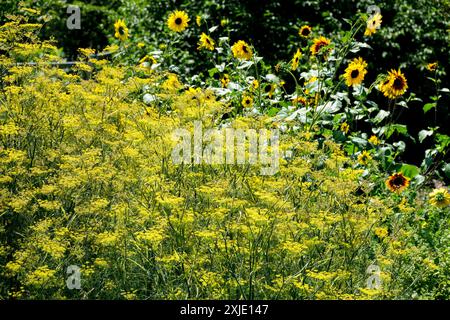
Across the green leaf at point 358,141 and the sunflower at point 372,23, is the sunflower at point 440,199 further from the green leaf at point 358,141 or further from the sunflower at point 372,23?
the sunflower at point 372,23

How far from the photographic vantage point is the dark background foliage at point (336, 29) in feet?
25.9

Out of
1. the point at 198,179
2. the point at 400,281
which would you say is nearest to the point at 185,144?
the point at 198,179

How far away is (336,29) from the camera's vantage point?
8062 mm

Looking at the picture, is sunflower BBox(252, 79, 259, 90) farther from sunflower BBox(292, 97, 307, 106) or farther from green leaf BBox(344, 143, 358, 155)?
green leaf BBox(344, 143, 358, 155)

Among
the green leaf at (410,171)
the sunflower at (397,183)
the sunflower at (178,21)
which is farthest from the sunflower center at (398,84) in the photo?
the sunflower at (178,21)

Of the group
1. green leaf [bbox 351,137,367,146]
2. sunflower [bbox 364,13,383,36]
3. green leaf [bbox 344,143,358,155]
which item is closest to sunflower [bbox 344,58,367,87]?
sunflower [bbox 364,13,383,36]

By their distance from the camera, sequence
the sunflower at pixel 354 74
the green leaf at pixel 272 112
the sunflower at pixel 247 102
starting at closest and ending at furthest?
1. the sunflower at pixel 354 74
2. the sunflower at pixel 247 102
3. the green leaf at pixel 272 112

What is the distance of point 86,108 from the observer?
15.0 ft

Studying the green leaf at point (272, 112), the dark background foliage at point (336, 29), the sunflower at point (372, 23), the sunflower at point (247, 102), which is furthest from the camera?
the dark background foliage at point (336, 29)

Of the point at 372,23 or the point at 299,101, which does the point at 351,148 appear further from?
the point at 372,23

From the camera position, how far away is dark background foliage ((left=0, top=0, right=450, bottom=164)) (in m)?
7.89

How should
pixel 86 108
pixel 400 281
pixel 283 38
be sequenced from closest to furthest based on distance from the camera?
1. pixel 400 281
2. pixel 86 108
3. pixel 283 38

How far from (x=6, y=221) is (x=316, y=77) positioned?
2.62m
